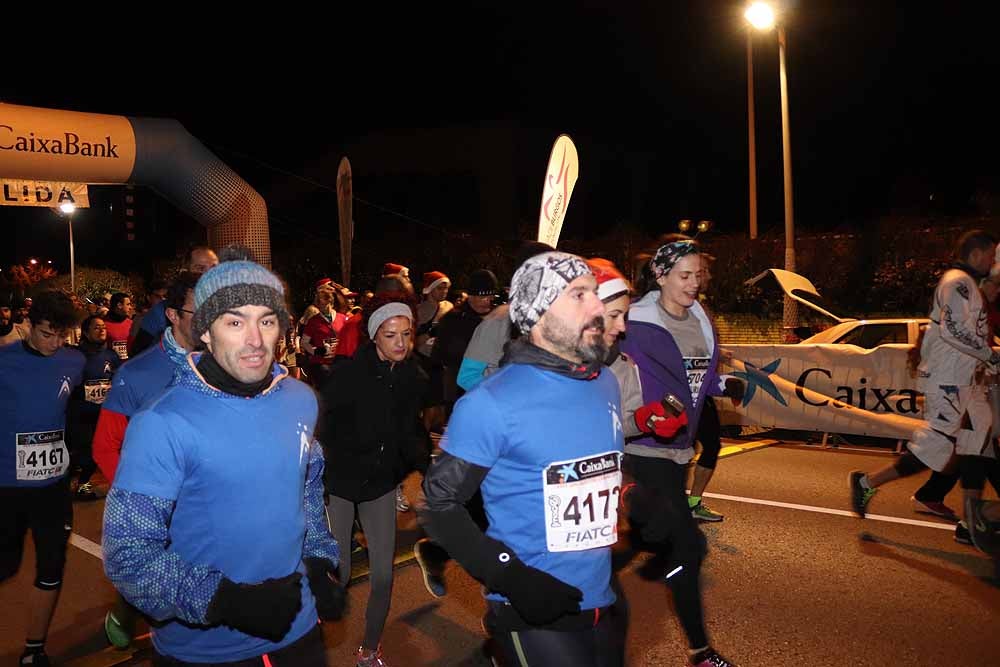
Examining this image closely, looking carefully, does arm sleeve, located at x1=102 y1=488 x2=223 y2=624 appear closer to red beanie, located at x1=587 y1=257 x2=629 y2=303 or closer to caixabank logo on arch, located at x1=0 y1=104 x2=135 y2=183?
red beanie, located at x1=587 y1=257 x2=629 y2=303

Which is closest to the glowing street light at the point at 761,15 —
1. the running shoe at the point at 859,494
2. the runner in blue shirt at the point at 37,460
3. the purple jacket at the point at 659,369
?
the running shoe at the point at 859,494

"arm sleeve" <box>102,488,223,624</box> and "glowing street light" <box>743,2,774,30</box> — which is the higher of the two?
"glowing street light" <box>743,2,774,30</box>

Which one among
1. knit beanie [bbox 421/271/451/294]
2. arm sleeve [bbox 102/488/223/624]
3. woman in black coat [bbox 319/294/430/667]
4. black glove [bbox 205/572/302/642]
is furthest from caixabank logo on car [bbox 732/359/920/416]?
arm sleeve [bbox 102/488/223/624]

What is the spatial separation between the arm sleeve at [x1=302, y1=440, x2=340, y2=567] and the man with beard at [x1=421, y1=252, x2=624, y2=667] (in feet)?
1.32

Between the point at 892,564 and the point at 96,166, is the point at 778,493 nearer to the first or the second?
the point at 892,564

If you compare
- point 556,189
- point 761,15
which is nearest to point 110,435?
point 556,189

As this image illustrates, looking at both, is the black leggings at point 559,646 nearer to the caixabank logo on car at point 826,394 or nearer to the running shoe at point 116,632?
the running shoe at point 116,632

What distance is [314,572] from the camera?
2691mm

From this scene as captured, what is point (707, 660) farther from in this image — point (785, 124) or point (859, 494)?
point (785, 124)

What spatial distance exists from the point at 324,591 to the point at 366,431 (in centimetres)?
185

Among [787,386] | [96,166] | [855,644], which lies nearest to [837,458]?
[787,386]

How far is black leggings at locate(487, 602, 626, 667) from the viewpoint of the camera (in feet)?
8.61

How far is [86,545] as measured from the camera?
23.5 ft

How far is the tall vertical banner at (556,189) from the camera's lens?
7.67m
